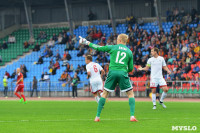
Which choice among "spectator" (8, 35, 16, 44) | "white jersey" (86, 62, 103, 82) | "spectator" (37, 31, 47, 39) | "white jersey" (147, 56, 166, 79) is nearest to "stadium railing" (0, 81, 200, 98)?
"spectator" (37, 31, 47, 39)

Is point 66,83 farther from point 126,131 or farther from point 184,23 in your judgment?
point 126,131

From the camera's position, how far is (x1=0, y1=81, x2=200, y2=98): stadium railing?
1271 inches

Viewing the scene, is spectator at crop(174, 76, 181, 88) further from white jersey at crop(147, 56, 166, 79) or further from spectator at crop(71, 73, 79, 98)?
white jersey at crop(147, 56, 166, 79)

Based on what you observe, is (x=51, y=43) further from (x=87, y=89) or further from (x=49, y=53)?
(x=87, y=89)

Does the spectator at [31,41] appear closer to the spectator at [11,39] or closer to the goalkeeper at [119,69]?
the spectator at [11,39]

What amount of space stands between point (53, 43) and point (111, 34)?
23.8 feet

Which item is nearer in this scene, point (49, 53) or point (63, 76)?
point (63, 76)

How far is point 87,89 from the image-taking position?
36812 millimetres

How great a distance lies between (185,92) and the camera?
1278 inches

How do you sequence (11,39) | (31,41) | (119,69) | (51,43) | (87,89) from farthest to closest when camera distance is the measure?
(11,39)
(31,41)
(51,43)
(87,89)
(119,69)

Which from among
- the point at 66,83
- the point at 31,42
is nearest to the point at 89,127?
the point at 66,83

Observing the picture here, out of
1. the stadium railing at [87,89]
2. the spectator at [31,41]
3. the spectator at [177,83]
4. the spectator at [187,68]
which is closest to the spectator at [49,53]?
the spectator at [31,41]

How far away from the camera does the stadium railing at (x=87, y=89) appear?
32.3 m

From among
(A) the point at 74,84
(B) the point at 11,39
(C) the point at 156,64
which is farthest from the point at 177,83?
(B) the point at 11,39
